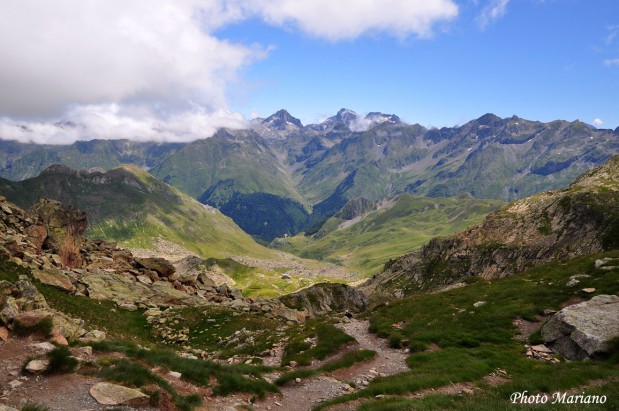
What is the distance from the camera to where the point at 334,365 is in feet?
98.2

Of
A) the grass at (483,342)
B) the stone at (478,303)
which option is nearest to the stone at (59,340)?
the grass at (483,342)

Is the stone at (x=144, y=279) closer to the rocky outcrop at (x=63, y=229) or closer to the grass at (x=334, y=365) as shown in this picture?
the rocky outcrop at (x=63, y=229)

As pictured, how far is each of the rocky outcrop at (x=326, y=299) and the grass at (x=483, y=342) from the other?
35.1 m

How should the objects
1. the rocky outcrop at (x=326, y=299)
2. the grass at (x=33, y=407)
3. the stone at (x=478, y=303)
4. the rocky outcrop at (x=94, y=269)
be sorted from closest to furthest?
the grass at (x=33, y=407) < the stone at (x=478, y=303) < the rocky outcrop at (x=94, y=269) < the rocky outcrop at (x=326, y=299)

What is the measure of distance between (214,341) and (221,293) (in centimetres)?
3332

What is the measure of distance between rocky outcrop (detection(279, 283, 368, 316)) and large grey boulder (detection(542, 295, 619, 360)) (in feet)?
177

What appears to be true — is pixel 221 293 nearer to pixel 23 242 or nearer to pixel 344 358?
pixel 23 242

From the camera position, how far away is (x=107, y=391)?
54.1ft

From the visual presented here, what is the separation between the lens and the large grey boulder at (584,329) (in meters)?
28.2

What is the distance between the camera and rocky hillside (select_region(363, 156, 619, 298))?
11481 cm

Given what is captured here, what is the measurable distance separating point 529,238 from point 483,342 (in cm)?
11184

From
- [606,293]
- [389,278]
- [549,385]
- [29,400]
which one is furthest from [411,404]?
[389,278]

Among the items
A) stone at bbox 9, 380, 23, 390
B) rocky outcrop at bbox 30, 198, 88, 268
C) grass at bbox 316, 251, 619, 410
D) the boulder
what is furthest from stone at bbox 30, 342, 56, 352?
the boulder

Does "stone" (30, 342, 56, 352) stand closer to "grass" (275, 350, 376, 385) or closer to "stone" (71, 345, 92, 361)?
"stone" (71, 345, 92, 361)
